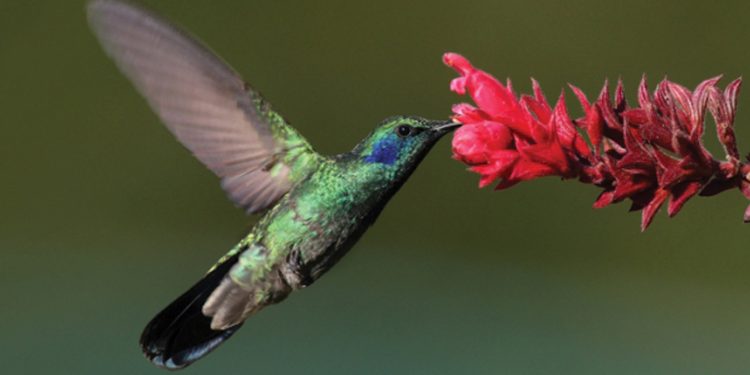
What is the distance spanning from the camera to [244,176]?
1779 mm

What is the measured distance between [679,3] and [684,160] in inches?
72.8

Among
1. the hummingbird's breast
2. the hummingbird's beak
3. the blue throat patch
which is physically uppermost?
the hummingbird's beak

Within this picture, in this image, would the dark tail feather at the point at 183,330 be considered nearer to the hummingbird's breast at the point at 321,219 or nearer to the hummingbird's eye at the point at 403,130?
the hummingbird's breast at the point at 321,219

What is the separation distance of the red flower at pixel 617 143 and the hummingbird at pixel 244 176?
13.8 inches

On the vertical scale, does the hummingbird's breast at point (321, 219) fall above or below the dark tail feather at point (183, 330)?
above

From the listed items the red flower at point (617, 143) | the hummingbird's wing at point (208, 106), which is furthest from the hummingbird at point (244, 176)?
the red flower at point (617, 143)

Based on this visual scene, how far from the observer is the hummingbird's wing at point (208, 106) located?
162cm

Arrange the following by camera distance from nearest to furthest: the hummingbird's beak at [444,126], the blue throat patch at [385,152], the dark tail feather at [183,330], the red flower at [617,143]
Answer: the red flower at [617,143] → the hummingbird's beak at [444,126] → the blue throat patch at [385,152] → the dark tail feather at [183,330]

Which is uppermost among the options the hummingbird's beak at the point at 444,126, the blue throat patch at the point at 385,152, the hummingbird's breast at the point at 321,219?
the hummingbird's beak at the point at 444,126

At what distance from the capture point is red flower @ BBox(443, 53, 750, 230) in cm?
114

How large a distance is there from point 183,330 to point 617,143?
0.89m

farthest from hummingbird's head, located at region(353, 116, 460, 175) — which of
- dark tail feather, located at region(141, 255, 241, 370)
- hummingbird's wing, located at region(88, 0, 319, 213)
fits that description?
dark tail feather, located at region(141, 255, 241, 370)

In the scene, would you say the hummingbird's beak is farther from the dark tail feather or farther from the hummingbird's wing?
the dark tail feather

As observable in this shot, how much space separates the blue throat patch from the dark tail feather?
333mm
